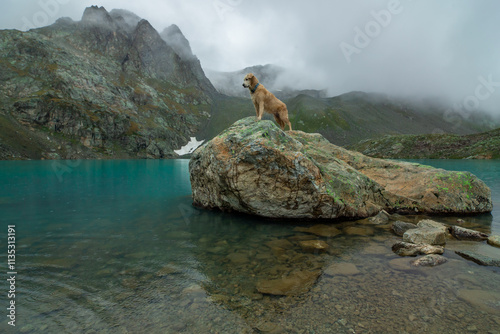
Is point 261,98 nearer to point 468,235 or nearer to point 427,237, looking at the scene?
point 427,237

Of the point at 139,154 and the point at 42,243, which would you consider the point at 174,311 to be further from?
the point at 139,154

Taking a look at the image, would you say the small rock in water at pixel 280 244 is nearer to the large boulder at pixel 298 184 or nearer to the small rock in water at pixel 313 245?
the small rock in water at pixel 313 245

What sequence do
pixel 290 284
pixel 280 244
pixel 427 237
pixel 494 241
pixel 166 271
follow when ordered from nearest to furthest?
pixel 290 284 < pixel 166 271 < pixel 427 237 < pixel 494 241 < pixel 280 244

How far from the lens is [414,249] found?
7.84m

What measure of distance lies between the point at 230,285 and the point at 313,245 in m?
4.06

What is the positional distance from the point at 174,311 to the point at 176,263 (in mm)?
2637

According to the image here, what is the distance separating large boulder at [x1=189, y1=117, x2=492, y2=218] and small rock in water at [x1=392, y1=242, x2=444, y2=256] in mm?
4414

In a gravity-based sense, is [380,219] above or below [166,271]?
above

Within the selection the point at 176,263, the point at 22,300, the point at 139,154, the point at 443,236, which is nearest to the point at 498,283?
the point at 443,236

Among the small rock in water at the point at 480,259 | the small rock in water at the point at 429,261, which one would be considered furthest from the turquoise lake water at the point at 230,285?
the small rock in water at the point at 480,259

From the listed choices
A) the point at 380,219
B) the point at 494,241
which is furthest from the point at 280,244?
the point at 494,241

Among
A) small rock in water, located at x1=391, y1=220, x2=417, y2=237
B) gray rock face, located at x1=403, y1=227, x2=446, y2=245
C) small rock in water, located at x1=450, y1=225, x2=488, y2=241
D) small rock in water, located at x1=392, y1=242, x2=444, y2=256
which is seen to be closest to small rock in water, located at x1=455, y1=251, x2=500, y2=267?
small rock in water, located at x1=392, y1=242, x2=444, y2=256

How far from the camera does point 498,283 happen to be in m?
5.82

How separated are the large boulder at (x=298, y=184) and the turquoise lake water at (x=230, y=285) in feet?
6.11
